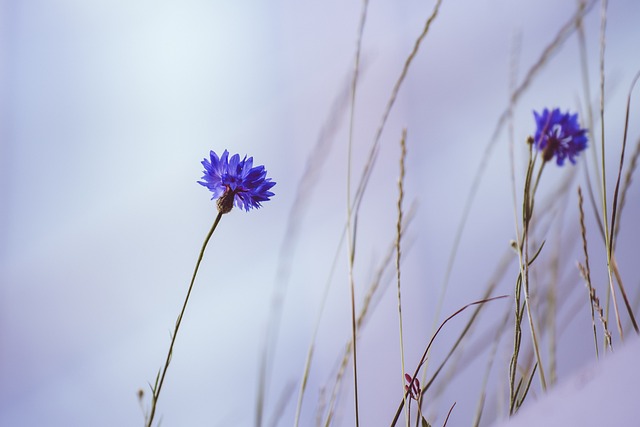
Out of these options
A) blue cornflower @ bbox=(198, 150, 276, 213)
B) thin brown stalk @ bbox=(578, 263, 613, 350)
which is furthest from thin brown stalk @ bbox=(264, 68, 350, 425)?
thin brown stalk @ bbox=(578, 263, 613, 350)

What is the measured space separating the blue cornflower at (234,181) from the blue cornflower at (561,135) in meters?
0.22

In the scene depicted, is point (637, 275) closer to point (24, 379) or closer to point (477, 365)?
point (477, 365)

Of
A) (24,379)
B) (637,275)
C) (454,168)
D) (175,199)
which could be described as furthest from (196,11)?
(637,275)

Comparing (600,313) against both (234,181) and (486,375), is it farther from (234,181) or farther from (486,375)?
(234,181)

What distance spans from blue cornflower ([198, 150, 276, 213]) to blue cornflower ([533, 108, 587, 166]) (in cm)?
22

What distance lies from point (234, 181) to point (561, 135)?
0.85 feet

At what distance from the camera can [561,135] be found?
0.41 metres

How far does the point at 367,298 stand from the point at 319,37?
0.82 m

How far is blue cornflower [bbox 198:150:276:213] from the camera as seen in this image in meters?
0.34

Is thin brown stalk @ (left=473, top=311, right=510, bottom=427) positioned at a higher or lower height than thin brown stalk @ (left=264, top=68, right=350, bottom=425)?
lower

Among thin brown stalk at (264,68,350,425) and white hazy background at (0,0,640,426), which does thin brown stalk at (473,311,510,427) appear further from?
white hazy background at (0,0,640,426)

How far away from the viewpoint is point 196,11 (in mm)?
977

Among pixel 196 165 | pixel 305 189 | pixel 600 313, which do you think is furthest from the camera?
pixel 196 165

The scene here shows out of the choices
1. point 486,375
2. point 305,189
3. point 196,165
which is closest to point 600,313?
point 486,375
